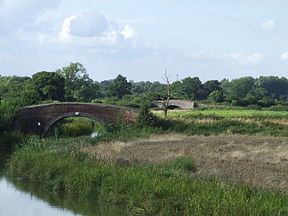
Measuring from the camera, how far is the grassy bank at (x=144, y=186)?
1800cm

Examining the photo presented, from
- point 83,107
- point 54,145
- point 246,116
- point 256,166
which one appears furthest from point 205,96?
point 256,166

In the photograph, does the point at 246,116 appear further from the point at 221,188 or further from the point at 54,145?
the point at 221,188

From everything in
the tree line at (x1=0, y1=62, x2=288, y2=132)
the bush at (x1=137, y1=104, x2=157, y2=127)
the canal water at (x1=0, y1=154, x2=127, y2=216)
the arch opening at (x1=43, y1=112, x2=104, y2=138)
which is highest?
the tree line at (x1=0, y1=62, x2=288, y2=132)

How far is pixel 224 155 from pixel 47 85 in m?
47.0

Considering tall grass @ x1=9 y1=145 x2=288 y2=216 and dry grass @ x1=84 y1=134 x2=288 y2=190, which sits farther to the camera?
dry grass @ x1=84 y1=134 x2=288 y2=190

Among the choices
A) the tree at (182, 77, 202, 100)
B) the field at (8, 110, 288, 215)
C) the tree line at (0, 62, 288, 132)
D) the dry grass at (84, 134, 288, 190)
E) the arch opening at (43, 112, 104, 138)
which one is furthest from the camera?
the tree at (182, 77, 202, 100)

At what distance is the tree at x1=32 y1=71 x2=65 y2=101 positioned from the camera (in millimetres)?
75562

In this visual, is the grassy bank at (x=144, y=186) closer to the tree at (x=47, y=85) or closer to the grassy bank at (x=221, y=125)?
the grassy bank at (x=221, y=125)

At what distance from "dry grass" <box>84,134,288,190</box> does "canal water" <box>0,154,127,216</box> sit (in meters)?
4.17

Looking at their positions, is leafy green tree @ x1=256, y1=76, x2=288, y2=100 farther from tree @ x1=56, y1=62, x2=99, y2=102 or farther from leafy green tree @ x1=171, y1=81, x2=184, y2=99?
tree @ x1=56, y1=62, x2=99, y2=102

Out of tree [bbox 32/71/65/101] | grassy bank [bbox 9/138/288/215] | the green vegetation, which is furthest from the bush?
tree [bbox 32/71/65/101]

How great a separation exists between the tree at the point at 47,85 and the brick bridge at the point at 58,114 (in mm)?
22975

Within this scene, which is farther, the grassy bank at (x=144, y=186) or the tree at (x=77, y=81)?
the tree at (x=77, y=81)

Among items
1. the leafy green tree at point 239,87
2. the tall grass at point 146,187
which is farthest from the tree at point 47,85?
the leafy green tree at point 239,87
